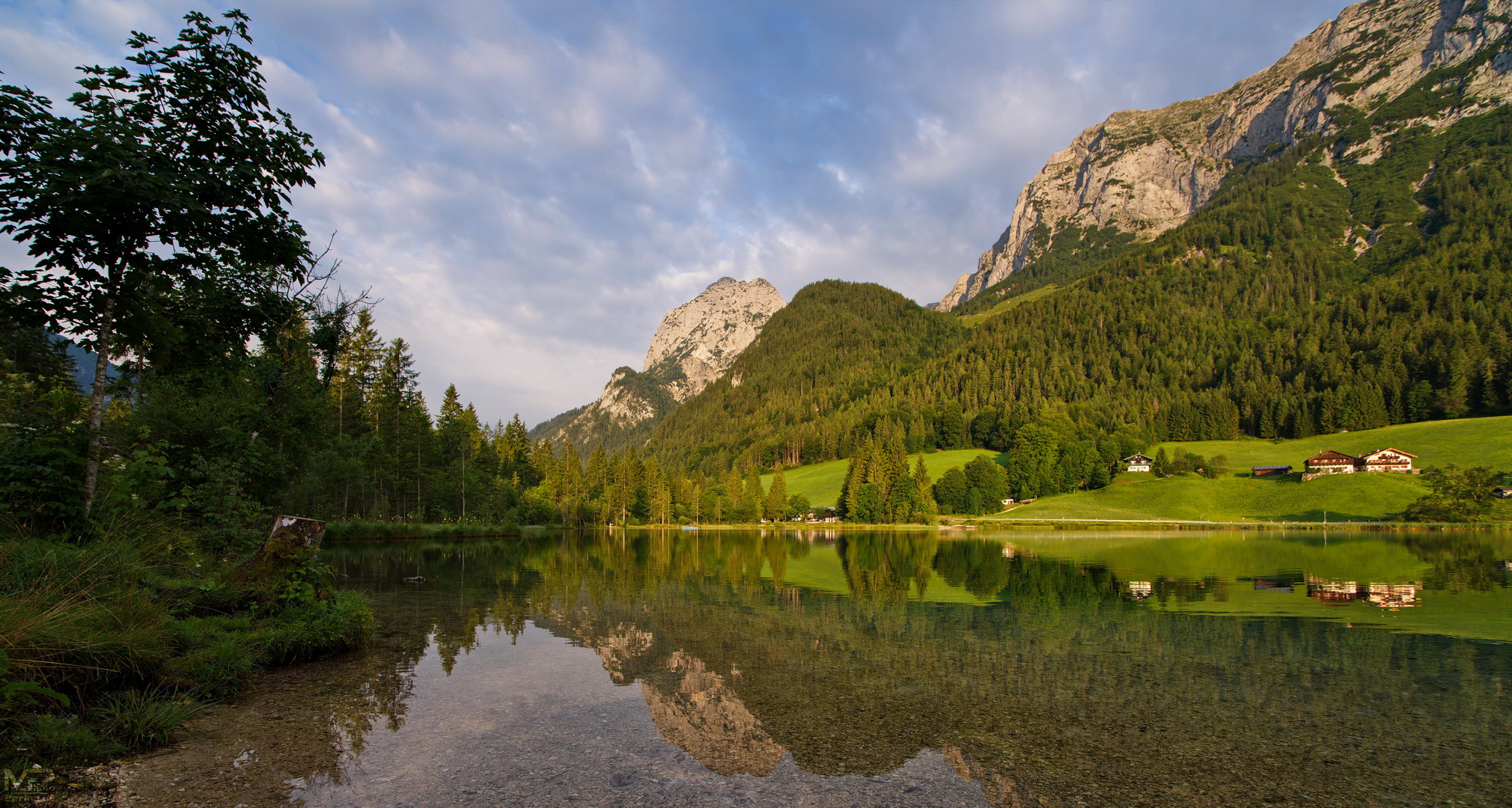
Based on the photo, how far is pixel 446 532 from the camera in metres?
58.6

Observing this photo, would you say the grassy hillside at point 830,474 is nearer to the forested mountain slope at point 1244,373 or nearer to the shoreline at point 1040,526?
the forested mountain slope at point 1244,373

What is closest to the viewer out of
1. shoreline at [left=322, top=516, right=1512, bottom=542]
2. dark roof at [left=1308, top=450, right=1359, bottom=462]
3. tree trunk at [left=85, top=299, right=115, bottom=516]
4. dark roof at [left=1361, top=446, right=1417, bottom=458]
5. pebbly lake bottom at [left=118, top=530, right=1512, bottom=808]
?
pebbly lake bottom at [left=118, top=530, right=1512, bottom=808]

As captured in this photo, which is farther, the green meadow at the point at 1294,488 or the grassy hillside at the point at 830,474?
the grassy hillside at the point at 830,474

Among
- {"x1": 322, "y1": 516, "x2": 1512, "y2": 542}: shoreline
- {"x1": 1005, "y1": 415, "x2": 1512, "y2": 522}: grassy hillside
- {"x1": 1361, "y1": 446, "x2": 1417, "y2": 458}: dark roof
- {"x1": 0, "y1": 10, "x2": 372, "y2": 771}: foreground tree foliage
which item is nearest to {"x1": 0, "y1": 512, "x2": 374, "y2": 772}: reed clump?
{"x1": 0, "y1": 10, "x2": 372, "y2": 771}: foreground tree foliage

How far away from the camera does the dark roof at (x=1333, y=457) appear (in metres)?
98.6

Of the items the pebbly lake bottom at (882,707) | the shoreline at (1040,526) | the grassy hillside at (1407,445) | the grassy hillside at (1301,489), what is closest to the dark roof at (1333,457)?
the grassy hillside at (1301,489)

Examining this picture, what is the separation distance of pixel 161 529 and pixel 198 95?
711cm

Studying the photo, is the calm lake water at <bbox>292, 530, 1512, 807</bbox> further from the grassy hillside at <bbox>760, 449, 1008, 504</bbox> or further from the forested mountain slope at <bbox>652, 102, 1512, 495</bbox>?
the forested mountain slope at <bbox>652, 102, 1512, 495</bbox>

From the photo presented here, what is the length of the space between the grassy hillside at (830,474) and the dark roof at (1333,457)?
48.6m

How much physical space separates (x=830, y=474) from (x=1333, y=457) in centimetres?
8624

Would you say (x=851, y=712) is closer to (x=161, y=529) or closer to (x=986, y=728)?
(x=986, y=728)

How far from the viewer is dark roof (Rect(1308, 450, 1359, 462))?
3880 inches

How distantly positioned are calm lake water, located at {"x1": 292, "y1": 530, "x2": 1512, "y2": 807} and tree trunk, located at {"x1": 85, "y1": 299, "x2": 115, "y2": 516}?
16.1ft

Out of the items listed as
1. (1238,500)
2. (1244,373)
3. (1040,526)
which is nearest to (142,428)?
(1040,526)
